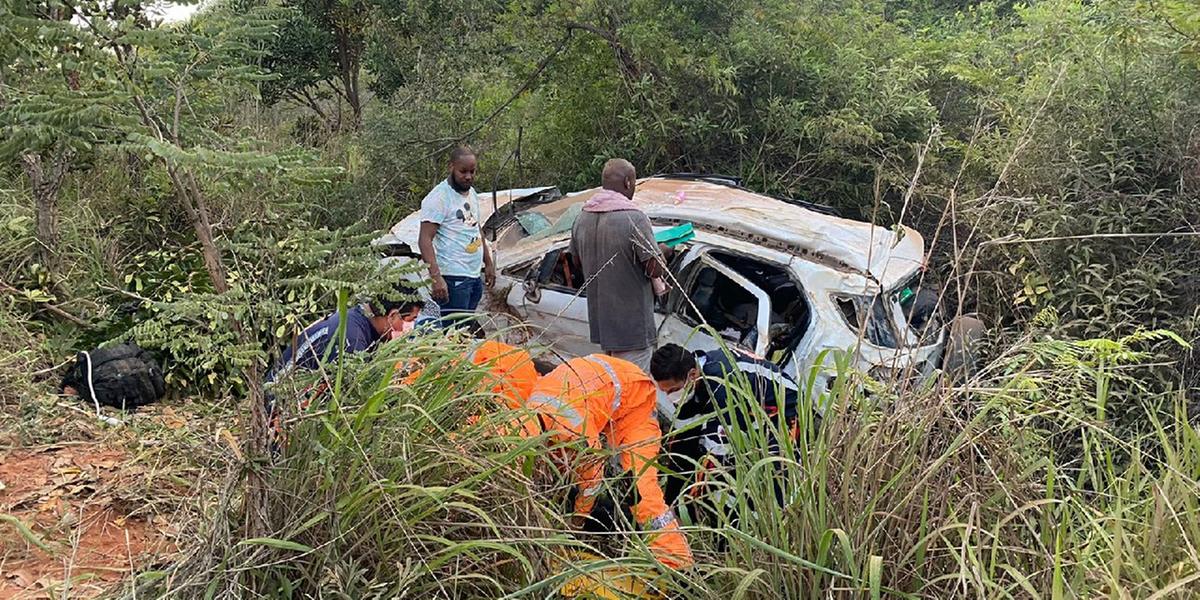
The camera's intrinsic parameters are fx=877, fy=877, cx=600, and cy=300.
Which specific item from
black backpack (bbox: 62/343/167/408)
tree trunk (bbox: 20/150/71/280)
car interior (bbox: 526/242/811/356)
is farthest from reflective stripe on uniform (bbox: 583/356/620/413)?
tree trunk (bbox: 20/150/71/280)

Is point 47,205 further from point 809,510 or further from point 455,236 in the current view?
point 809,510

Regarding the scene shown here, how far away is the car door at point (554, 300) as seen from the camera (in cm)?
557

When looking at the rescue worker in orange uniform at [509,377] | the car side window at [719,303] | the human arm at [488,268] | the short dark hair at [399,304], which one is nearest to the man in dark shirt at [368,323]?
the short dark hair at [399,304]

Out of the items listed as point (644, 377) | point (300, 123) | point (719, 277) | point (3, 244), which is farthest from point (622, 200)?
point (300, 123)

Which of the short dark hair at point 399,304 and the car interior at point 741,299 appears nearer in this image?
the short dark hair at point 399,304

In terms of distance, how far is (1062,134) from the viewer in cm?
601

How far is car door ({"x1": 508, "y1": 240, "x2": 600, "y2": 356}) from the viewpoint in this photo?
18.3 ft

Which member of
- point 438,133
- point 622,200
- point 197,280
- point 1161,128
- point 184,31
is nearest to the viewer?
point 184,31

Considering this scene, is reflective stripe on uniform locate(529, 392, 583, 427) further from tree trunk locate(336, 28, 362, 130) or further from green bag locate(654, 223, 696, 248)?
tree trunk locate(336, 28, 362, 130)

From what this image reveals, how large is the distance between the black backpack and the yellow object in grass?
3566 millimetres

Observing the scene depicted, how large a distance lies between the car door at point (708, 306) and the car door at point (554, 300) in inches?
23.2

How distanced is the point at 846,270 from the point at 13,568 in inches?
160

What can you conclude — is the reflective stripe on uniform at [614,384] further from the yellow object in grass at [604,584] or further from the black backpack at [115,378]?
the black backpack at [115,378]

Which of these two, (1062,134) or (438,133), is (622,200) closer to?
(1062,134)
